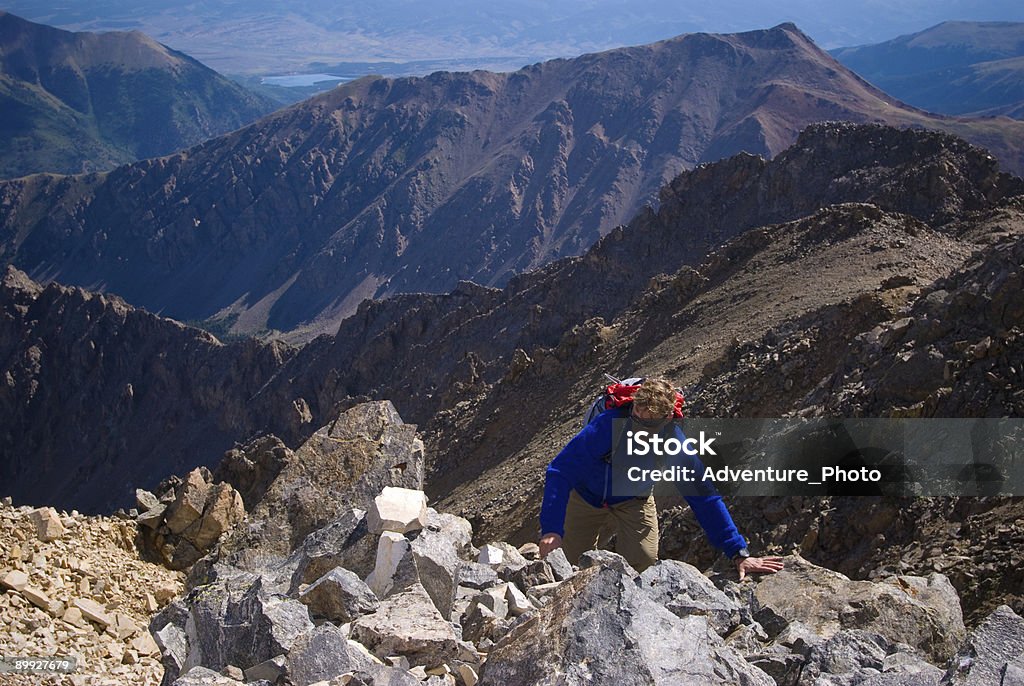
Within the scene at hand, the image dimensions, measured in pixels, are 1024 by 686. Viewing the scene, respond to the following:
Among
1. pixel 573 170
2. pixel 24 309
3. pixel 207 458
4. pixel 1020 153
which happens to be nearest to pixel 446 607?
pixel 207 458

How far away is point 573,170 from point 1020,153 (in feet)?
183

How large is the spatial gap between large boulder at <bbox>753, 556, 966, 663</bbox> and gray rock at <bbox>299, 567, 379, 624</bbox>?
3.08 metres

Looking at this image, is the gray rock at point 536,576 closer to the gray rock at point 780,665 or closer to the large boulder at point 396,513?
the large boulder at point 396,513

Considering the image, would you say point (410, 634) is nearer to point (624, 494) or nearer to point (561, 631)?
point (561, 631)

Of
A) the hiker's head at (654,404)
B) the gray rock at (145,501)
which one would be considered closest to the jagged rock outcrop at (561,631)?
the hiker's head at (654,404)

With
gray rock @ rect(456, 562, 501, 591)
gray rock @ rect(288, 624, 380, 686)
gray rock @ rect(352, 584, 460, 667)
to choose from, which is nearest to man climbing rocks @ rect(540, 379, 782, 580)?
gray rock @ rect(352, 584, 460, 667)

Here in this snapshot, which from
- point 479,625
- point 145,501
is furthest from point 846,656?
point 145,501

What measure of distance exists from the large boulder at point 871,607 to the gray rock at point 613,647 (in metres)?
1.23

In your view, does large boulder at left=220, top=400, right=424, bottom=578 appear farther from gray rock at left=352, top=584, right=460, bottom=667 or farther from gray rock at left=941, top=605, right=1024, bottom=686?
gray rock at left=941, top=605, right=1024, bottom=686

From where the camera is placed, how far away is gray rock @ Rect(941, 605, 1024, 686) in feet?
16.8

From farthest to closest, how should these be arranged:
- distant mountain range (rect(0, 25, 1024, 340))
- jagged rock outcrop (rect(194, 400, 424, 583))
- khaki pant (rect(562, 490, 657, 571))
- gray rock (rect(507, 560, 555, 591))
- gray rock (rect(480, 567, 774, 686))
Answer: distant mountain range (rect(0, 25, 1024, 340)) → jagged rock outcrop (rect(194, 400, 424, 583)) → gray rock (rect(507, 560, 555, 591)) → khaki pant (rect(562, 490, 657, 571)) → gray rock (rect(480, 567, 774, 686))

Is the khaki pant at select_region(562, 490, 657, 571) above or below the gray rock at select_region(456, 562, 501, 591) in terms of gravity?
above

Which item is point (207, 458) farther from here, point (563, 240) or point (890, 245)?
point (563, 240)

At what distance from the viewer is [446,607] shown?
768cm
